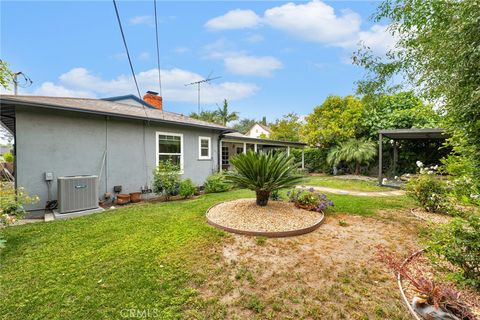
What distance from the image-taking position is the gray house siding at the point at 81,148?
545 centimetres

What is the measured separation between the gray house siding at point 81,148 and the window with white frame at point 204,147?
1137 millimetres

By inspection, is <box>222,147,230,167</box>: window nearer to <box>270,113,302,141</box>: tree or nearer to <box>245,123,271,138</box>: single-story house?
<box>270,113,302,141</box>: tree

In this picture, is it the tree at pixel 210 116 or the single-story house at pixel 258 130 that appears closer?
the tree at pixel 210 116

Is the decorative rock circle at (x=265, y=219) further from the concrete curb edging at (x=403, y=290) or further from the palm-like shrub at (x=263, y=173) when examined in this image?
the concrete curb edging at (x=403, y=290)

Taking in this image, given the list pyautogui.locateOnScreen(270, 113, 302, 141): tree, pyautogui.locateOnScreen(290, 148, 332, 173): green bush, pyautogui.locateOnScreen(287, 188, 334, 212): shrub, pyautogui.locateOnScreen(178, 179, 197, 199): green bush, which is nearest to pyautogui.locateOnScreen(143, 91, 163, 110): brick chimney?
pyautogui.locateOnScreen(178, 179, 197, 199): green bush

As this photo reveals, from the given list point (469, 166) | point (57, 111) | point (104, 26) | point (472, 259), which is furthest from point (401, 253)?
point (57, 111)

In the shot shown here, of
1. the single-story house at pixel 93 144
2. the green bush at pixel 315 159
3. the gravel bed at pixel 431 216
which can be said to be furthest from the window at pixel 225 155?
the gravel bed at pixel 431 216

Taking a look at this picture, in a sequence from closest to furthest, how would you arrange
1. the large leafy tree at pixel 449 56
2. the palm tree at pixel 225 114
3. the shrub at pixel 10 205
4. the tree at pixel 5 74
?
the large leafy tree at pixel 449 56, the shrub at pixel 10 205, the tree at pixel 5 74, the palm tree at pixel 225 114

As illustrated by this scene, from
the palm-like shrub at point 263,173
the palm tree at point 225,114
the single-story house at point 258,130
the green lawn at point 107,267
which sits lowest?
the green lawn at point 107,267

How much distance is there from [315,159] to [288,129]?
8143 mm

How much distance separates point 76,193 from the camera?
5512mm

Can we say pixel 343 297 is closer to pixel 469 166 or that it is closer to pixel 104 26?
pixel 469 166

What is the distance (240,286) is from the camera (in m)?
2.46

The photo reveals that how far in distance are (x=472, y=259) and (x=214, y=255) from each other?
9.38 ft
